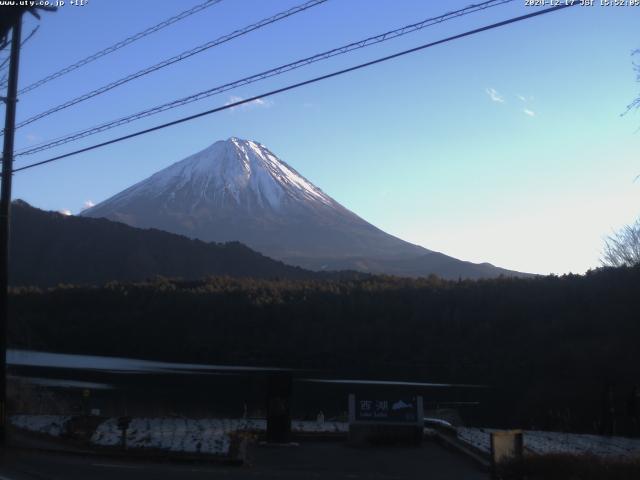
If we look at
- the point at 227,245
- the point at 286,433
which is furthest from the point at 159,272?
the point at 286,433

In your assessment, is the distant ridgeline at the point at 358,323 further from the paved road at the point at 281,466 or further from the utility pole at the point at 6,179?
the utility pole at the point at 6,179

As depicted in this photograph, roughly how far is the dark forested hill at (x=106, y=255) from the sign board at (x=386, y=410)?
9902cm

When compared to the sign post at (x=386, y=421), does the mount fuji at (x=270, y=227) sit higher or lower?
higher

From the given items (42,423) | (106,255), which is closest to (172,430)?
(42,423)

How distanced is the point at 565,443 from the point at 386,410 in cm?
354

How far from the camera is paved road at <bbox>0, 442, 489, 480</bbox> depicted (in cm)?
1277

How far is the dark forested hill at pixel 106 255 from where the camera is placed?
375 ft

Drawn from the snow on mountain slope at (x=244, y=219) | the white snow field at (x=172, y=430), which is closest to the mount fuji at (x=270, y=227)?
the snow on mountain slope at (x=244, y=219)

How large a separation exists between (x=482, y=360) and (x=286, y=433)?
58.5 m

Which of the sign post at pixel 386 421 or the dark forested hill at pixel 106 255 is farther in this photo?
the dark forested hill at pixel 106 255


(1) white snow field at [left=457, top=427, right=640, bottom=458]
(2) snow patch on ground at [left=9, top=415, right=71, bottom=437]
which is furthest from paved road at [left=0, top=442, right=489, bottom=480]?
(2) snow patch on ground at [left=9, top=415, right=71, bottom=437]

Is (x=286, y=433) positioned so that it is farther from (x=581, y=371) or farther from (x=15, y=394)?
(x=581, y=371)

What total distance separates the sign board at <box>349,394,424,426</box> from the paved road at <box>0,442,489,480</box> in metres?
0.68

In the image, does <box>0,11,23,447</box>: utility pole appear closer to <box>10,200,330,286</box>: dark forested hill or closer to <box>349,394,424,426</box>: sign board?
<box>349,394,424,426</box>: sign board
